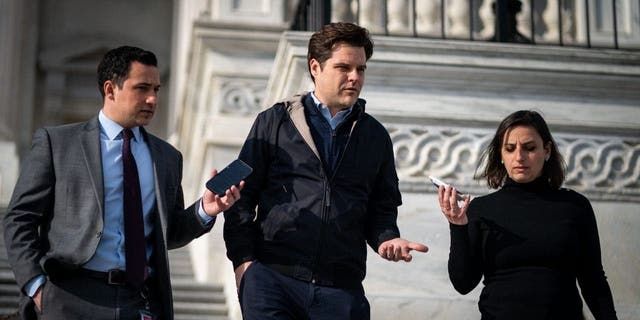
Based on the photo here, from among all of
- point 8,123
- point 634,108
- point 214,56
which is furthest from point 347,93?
point 8,123

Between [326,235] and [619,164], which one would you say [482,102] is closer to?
[619,164]

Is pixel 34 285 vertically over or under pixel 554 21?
under

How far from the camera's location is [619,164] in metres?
6.59

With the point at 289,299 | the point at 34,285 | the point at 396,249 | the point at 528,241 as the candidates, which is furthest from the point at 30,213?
the point at 528,241

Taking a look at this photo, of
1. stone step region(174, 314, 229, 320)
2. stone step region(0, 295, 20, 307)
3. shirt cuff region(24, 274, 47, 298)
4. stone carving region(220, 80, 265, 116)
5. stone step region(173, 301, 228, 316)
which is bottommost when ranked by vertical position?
stone step region(174, 314, 229, 320)

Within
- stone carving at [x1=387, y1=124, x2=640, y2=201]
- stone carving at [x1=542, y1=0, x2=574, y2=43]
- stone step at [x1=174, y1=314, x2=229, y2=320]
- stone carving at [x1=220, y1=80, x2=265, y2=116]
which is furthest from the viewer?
stone carving at [x1=220, y1=80, x2=265, y2=116]

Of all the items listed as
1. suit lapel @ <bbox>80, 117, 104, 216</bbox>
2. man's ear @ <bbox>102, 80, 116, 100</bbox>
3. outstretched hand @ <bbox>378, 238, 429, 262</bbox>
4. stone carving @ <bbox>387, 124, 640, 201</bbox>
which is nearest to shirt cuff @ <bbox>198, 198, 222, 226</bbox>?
suit lapel @ <bbox>80, 117, 104, 216</bbox>

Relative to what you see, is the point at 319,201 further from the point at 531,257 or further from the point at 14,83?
the point at 14,83

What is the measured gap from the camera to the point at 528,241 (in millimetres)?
4355

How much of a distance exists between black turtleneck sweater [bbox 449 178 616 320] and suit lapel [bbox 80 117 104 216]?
1280mm

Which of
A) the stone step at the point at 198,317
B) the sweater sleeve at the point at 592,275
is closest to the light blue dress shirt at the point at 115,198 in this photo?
the sweater sleeve at the point at 592,275

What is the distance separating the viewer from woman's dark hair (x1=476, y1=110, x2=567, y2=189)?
4543mm

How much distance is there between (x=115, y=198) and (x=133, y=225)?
13cm

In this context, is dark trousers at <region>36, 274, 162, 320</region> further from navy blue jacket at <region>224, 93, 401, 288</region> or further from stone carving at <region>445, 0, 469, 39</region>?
stone carving at <region>445, 0, 469, 39</region>
